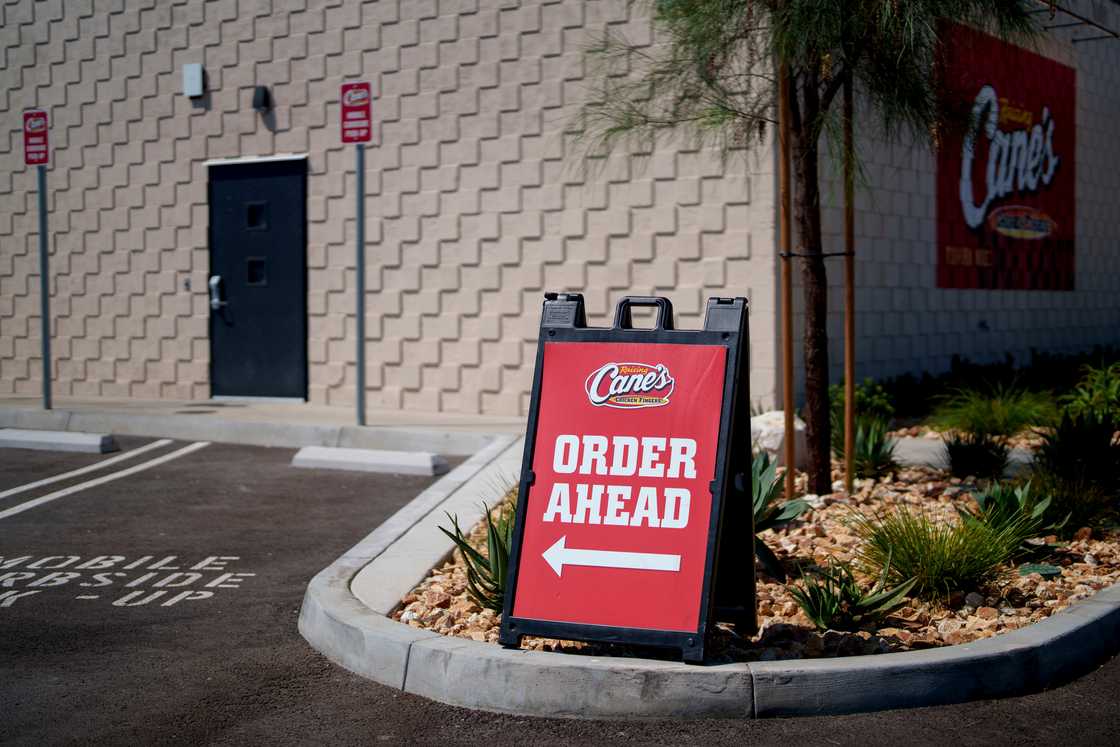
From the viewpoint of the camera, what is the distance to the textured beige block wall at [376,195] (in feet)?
39.5

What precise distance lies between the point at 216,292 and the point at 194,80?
241 centimetres

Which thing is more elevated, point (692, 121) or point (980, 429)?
point (692, 121)

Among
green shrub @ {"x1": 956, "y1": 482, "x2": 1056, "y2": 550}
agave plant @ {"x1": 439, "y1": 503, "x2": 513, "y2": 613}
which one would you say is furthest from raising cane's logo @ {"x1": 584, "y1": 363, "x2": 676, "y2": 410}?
green shrub @ {"x1": 956, "y1": 482, "x2": 1056, "y2": 550}

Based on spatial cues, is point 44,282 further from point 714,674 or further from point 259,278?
point 714,674

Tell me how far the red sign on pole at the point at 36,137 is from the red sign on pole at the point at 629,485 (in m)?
9.78

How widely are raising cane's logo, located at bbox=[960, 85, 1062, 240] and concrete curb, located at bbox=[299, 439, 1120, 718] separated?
1034cm

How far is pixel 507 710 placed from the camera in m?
4.66

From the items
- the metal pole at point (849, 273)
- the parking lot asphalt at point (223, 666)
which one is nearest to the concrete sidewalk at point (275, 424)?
the parking lot asphalt at point (223, 666)

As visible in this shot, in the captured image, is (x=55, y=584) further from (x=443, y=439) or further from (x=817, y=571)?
(x=443, y=439)

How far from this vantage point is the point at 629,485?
4914 millimetres

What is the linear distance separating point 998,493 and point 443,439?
564 cm

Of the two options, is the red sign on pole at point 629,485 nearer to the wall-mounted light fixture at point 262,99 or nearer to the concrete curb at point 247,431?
the concrete curb at point 247,431

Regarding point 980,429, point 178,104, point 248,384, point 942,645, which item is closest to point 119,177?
point 178,104

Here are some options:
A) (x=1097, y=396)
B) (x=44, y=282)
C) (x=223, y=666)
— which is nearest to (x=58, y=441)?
(x=44, y=282)
